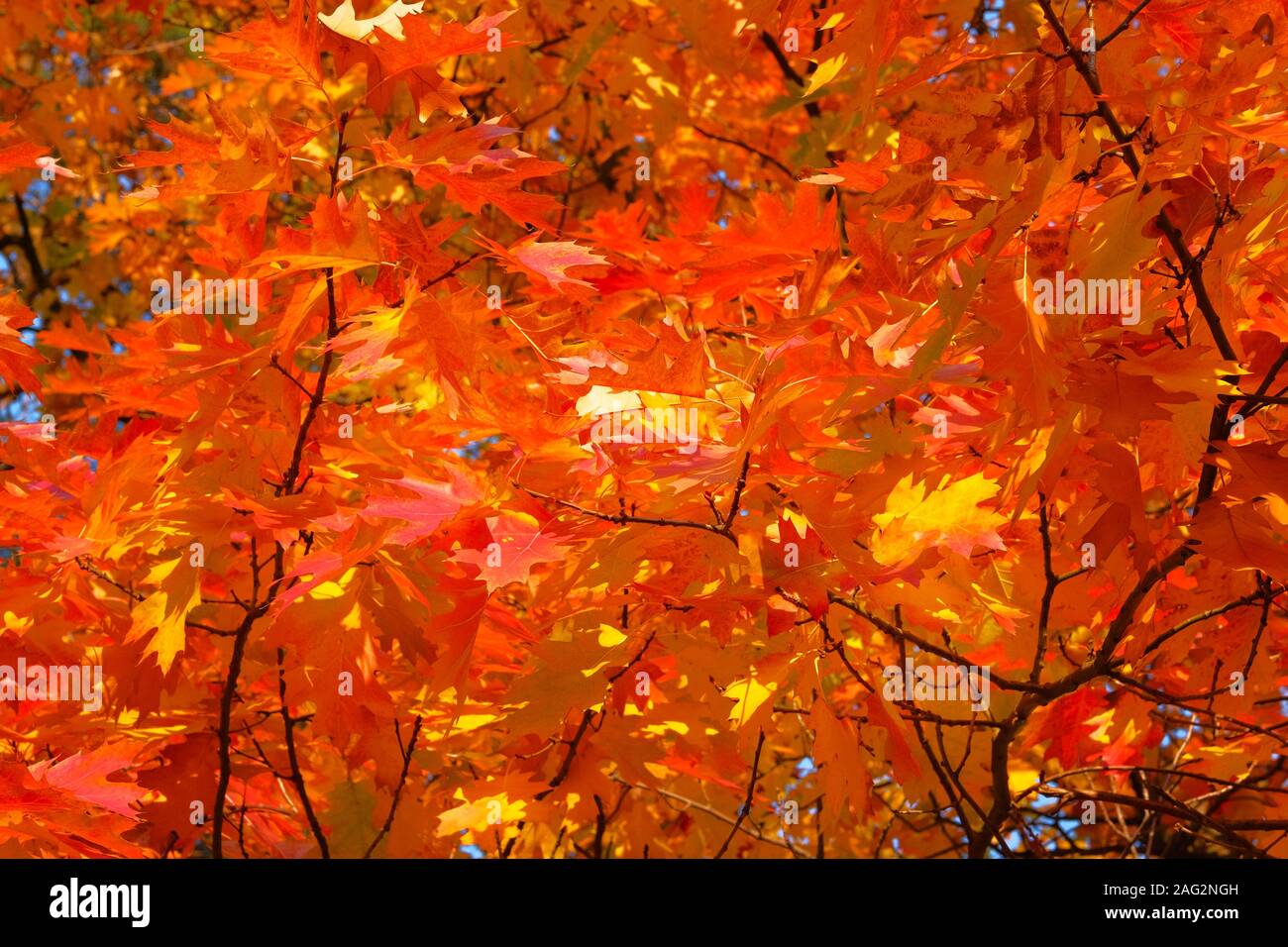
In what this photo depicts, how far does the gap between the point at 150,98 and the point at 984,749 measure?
6543mm

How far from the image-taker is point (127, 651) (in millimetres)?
2039

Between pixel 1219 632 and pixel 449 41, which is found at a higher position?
pixel 449 41

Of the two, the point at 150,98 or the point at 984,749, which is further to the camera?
the point at 150,98

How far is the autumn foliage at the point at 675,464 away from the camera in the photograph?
166 centimetres

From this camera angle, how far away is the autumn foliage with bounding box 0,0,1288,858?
1.66 m

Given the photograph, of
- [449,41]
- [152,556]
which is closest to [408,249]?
[449,41]

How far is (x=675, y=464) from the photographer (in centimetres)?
158
